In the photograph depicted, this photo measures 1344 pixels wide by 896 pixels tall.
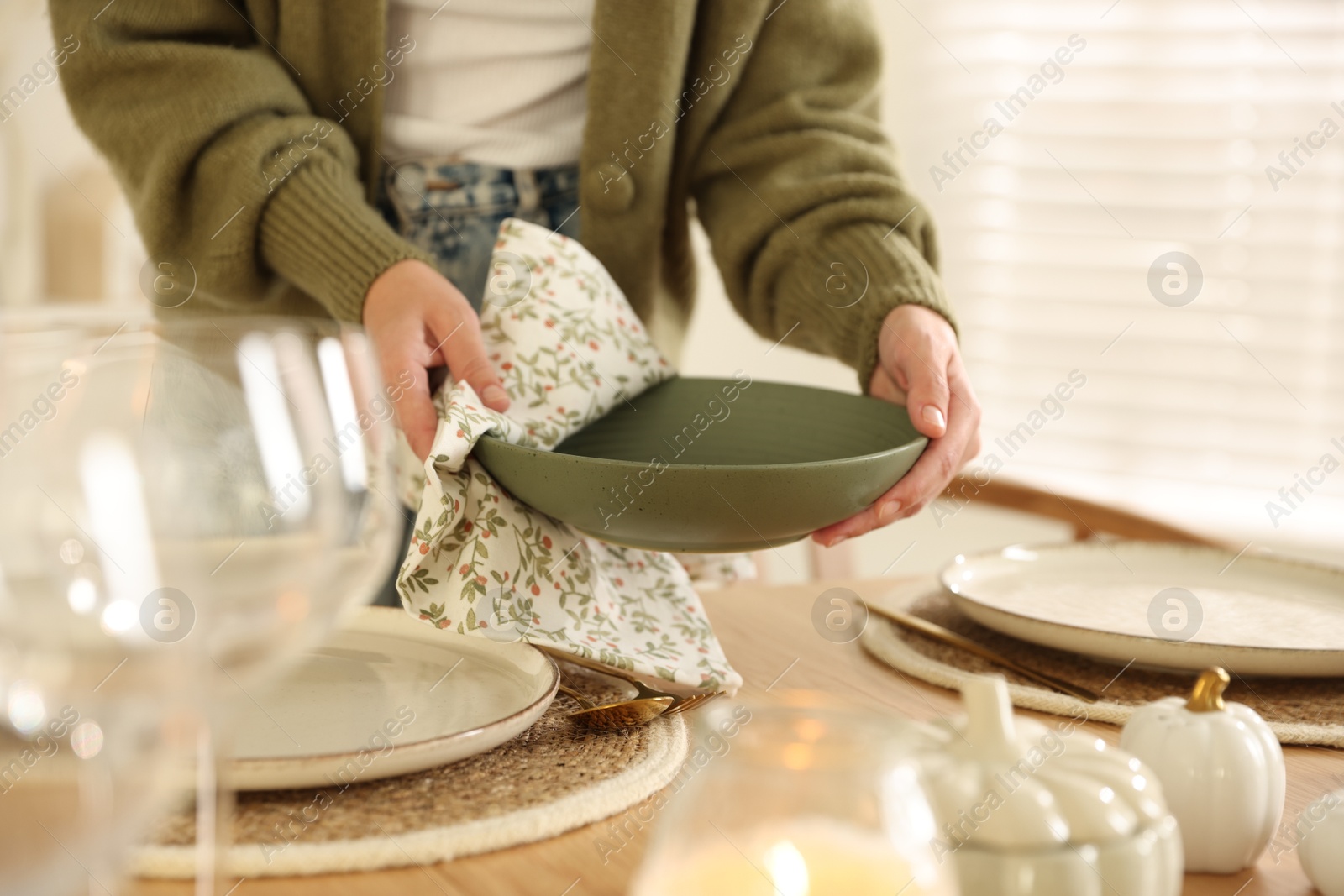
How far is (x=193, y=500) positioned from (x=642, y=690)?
0.33m

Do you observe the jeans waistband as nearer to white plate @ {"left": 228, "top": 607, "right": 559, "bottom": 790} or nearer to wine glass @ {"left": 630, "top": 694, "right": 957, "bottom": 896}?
white plate @ {"left": 228, "top": 607, "right": 559, "bottom": 790}

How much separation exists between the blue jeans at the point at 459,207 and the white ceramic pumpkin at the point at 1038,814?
2.25ft

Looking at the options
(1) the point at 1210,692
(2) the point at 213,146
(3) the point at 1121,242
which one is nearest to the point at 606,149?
(2) the point at 213,146

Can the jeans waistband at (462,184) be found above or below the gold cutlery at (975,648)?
above

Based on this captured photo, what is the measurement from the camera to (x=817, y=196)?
963mm

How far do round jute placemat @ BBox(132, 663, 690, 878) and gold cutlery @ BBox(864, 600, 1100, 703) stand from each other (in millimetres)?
227

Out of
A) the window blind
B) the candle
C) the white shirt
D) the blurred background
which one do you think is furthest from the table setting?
the window blind

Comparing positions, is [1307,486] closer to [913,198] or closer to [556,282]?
[913,198]

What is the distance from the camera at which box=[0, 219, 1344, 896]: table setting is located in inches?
12.4

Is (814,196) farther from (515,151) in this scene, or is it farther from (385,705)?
(385,705)

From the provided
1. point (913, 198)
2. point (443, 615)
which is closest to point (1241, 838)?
point (443, 615)

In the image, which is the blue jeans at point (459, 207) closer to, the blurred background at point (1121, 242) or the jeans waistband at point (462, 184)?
the jeans waistband at point (462, 184)

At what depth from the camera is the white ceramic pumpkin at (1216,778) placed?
46cm

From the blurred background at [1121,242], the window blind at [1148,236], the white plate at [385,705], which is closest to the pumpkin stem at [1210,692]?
the white plate at [385,705]
